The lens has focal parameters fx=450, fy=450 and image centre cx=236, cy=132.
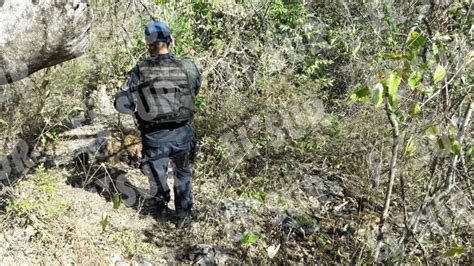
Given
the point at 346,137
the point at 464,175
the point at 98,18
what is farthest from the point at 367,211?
the point at 98,18

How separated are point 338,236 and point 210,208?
1.17 m

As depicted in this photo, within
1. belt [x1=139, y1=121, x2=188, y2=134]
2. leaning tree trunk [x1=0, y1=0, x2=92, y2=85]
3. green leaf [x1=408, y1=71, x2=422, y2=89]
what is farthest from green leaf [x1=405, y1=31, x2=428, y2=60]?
belt [x1=139, y1=121, x2=188, y2=134]

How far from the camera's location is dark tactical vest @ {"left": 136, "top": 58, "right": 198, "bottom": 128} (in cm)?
365

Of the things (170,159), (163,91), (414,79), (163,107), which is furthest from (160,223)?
(414,79)

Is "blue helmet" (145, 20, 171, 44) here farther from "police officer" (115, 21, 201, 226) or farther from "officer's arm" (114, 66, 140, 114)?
"officer's arm" (114, 66, 140, 114)

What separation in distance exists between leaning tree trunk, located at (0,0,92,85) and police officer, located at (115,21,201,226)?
0.71m

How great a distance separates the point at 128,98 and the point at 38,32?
1024mm

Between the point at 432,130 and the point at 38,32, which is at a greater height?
the point at 38,32

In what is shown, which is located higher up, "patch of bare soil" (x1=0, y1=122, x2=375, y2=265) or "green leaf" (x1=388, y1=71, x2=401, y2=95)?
"green leaf" (x1=388, y1=71, x2=401, y2=95)

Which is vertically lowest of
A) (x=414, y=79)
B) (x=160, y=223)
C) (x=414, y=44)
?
(x=160, y=223)

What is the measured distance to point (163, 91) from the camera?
12.1 feet

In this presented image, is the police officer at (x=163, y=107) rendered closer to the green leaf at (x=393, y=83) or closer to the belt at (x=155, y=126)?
the belt at (x=155, y=126)

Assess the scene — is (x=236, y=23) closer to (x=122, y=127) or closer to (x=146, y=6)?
(x=146, y=6)

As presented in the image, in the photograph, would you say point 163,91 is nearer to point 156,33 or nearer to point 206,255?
point 156,33
